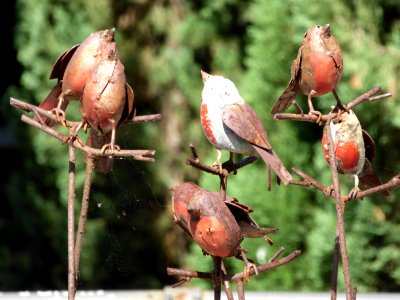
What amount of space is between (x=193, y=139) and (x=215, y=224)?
7.66 feet

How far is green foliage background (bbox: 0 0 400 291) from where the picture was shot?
2455mm

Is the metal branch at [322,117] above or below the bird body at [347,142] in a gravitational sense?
above

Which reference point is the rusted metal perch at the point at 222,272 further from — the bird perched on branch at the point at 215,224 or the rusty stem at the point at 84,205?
the rusty stem at the point at 84,205

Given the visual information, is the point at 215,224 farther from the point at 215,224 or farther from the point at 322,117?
the point at 322,117

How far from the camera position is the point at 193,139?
132 inches

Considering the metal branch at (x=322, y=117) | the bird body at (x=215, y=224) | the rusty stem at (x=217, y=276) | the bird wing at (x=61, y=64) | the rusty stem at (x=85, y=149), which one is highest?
the bird wing at (x=61, y=64)

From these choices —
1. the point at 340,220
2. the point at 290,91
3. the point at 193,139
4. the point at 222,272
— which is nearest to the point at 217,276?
the point at 222,272

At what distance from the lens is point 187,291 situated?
5.78 ft

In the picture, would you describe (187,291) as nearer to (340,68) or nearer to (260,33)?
(340,68)

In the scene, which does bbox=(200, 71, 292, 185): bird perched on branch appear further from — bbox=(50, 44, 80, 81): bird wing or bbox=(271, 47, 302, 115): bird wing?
bbox=(50, 44, 80, 81): bird wing

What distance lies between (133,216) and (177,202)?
0.39 metres

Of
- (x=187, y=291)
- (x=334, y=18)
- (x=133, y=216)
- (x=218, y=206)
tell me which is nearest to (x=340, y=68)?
(x=218, y=206)

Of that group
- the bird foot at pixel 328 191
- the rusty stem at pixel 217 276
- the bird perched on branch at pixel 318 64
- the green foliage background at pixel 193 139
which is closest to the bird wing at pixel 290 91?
the bird perched on branch at pixel 318 64

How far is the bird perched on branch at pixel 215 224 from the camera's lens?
1034mm
